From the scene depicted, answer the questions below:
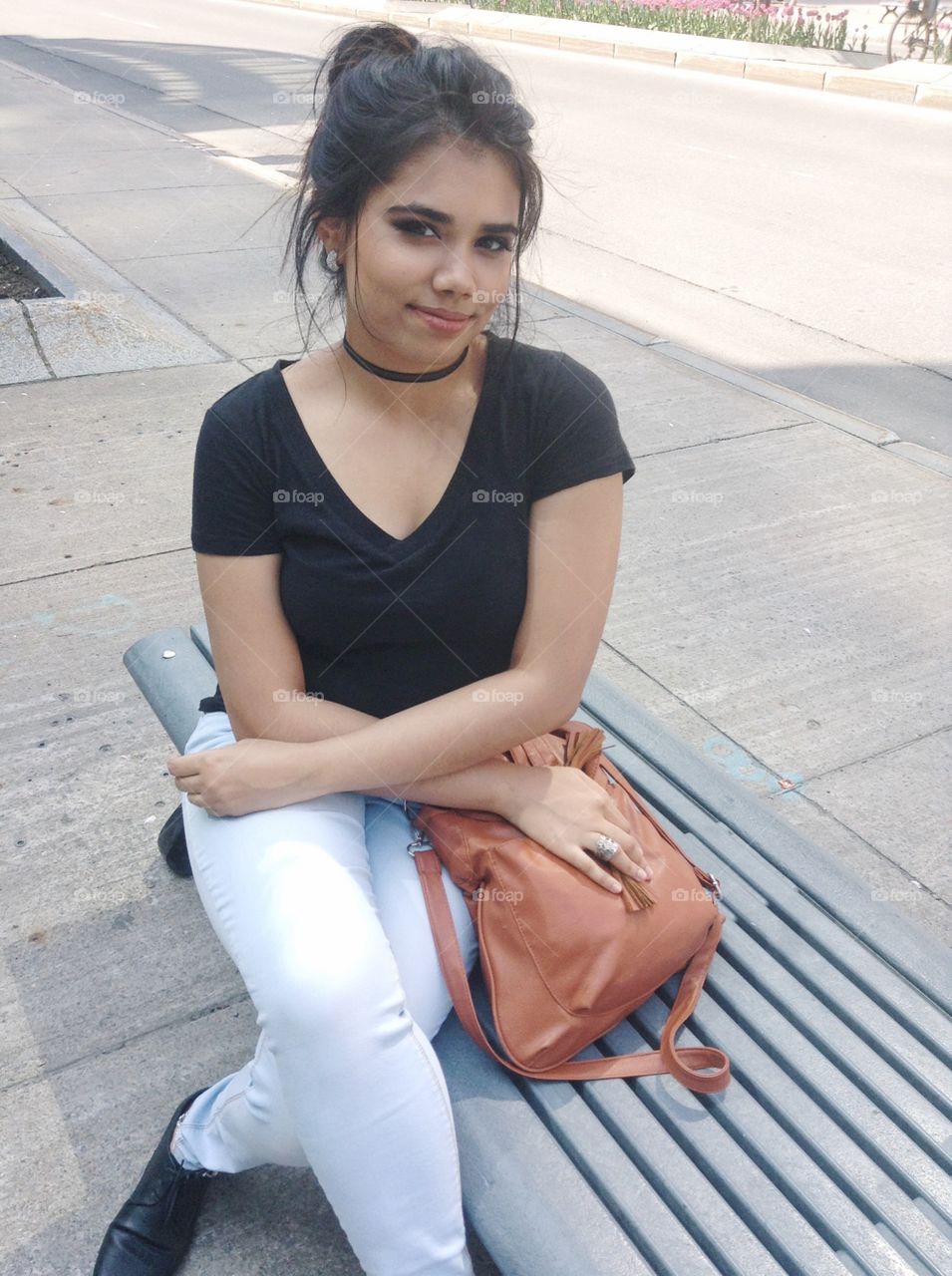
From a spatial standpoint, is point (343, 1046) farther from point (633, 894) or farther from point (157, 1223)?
point (157, 1223)

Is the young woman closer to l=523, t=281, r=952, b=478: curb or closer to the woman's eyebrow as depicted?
the woman's eyebrow

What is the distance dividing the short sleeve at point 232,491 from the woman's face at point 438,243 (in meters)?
0.29

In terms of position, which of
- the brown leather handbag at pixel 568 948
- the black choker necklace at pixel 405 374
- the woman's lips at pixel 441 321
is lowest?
the brown leather handbag at pixel 568 948

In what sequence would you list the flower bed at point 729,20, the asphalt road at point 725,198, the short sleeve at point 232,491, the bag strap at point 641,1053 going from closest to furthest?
1. the bag strap at point 641,1053
2. the short sleeve at point 232,491
3. the asphalt road at point 725,198
4. the flower bed at point 729,20

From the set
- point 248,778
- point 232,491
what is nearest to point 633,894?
point 248,778

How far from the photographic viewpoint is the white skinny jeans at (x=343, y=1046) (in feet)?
5.37

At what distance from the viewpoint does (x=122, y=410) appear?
5195 mm

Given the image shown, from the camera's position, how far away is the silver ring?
1859 millimetres

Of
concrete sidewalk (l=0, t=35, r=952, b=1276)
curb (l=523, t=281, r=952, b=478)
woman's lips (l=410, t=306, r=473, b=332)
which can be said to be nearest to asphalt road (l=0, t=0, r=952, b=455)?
curb (l=523, t=281, r=952, b=478)

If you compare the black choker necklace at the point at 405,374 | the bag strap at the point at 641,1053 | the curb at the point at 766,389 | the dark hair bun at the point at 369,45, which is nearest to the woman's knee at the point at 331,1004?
the bag strap at the point at 641,1053

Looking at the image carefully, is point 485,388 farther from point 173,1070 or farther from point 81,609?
point 81,609

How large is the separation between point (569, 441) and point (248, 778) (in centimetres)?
74

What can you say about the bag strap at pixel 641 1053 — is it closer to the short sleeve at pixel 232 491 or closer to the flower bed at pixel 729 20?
the short sleeve at pixel 232 491

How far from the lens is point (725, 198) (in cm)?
1015
